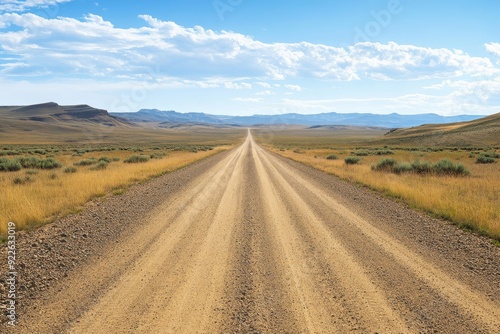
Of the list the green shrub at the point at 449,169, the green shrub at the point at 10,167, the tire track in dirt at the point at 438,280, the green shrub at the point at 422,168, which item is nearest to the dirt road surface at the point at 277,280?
the tire track in dirt at the point at 438,280

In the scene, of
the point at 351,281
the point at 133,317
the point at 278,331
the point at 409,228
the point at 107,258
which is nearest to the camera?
the point at 278,331

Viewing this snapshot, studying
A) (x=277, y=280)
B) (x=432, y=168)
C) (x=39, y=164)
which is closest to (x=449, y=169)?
(x=432, y=168)

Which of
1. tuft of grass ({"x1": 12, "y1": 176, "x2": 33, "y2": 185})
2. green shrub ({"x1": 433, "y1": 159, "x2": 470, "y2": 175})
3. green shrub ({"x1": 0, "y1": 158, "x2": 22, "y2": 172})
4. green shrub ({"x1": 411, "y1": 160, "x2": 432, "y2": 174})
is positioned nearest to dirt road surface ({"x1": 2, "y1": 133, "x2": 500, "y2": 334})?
tuft of grass ({"x1": 12, "y1": 176, "x2": 33, "y2": 185})

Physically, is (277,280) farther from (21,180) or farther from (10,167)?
(10,167)

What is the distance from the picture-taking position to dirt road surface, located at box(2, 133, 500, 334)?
4285 mm

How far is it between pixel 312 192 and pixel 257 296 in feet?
33.5

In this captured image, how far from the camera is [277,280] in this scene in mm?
5547

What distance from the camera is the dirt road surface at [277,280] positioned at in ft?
14.1

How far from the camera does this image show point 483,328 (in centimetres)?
418

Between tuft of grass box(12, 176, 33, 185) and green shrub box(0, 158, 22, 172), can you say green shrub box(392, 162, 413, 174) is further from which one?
green shrub box(0, 158, 22, 172)

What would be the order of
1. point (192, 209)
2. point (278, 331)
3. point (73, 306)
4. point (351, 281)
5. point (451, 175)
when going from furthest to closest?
point (451, 175) < point (192, 209) < point (351, 281) < point (73, 306) < point (278, 331)

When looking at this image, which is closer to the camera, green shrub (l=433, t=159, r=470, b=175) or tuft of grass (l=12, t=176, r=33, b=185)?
tuft of grass (l=12, t=176, r=33, b=185)

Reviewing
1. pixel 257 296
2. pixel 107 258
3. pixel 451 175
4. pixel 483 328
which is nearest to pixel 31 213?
pixel 107 258

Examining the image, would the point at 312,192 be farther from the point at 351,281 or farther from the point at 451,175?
the point at 451,175
